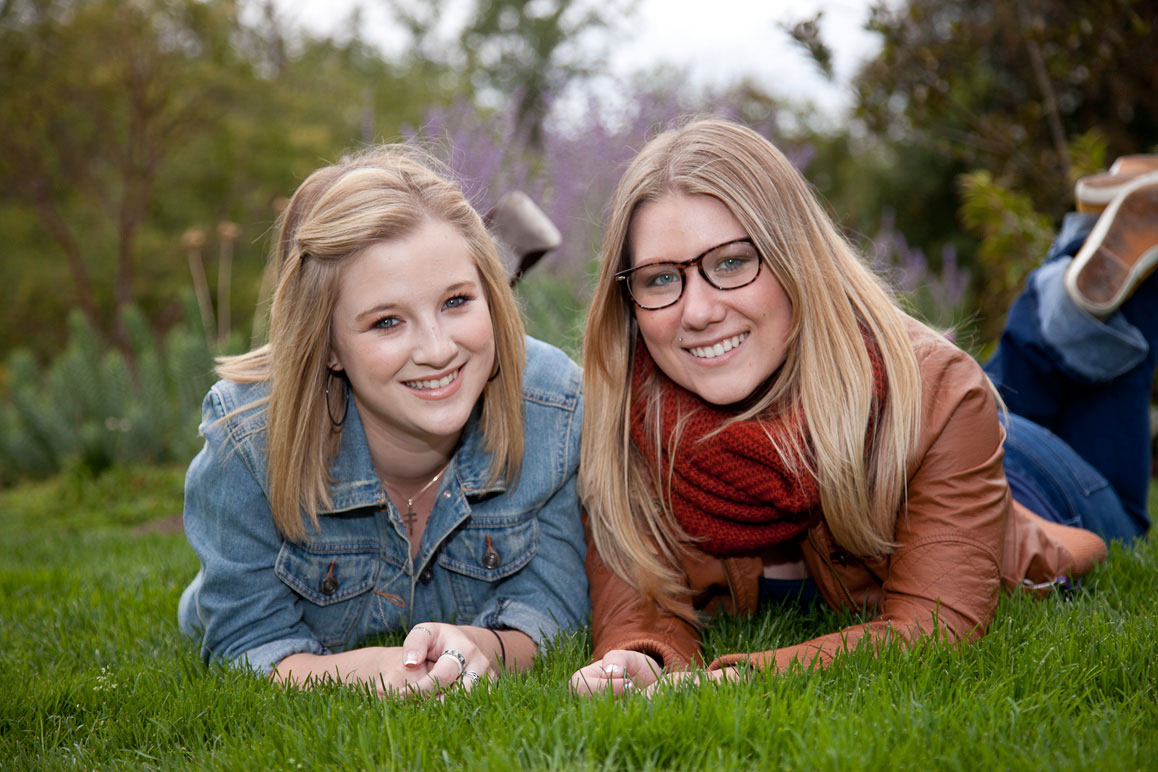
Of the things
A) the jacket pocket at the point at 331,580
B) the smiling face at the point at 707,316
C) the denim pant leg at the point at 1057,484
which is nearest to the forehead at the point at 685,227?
the smiling face at the point at 707,316

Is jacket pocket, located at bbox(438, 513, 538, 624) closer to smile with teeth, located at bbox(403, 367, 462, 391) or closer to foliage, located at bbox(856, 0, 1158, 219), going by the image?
smile with teeth, located at bbox(403, 367, 462, 391)

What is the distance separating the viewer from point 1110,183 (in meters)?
3.50

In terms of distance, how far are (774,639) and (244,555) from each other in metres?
1.40

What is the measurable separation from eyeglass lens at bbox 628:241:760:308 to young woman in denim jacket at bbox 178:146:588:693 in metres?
0.45

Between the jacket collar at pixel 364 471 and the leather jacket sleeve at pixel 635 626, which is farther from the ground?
the jacket collar at pixel 364 471

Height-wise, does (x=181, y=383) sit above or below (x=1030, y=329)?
below

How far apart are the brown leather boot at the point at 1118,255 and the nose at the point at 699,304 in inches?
66.8

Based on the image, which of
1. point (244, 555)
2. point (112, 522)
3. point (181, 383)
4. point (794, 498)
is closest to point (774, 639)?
point (794, 498)

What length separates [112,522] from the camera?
5.75 metres

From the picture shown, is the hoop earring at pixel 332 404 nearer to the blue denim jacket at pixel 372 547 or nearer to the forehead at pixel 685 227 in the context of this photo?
the blue denim jacket at pixel 372 547

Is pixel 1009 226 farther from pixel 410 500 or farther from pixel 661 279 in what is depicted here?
pixel 410 500

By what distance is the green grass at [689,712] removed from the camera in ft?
5.46

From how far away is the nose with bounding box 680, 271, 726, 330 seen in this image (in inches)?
92.7

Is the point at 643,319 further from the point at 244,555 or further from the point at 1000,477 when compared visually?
the point at 244,555
